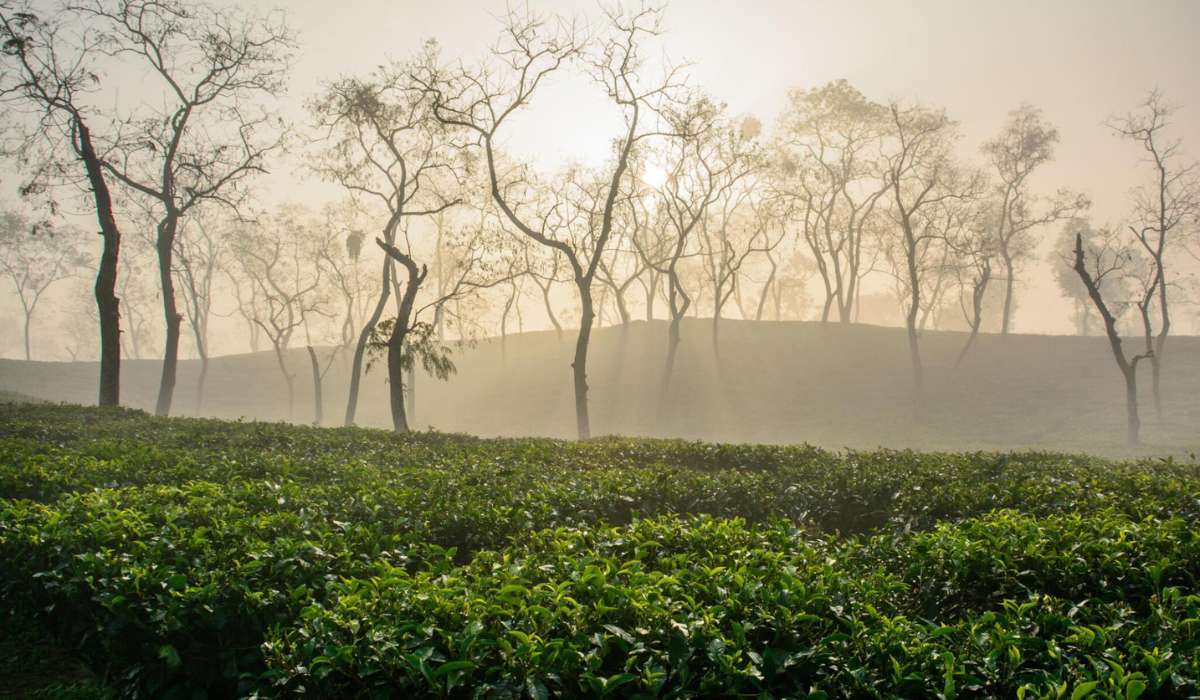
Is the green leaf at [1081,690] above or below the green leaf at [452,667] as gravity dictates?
above

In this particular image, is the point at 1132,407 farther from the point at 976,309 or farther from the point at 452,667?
the point at 452,667

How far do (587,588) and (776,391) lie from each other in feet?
156

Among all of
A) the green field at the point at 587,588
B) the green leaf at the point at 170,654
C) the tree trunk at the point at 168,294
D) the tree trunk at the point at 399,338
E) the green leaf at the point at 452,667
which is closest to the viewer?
the green leaf at the point at 452,667

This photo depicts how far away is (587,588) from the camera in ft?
14.9

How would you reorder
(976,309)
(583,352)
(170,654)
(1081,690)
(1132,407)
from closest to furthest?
(1081,690), (170,654), (583,352), (1132,407), (976,309)

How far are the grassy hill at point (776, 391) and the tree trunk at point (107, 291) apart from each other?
23760 millimetres

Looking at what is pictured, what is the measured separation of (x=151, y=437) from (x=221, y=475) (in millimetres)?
5777

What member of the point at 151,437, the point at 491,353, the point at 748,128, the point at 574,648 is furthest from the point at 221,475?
the point at 491,353

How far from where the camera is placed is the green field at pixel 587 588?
3787mm

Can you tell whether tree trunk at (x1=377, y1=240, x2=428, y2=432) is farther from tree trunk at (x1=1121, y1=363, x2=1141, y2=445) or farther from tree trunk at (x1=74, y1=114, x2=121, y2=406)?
tree trunk at (x1=1121, y1=363, x2=1141, y2=445)

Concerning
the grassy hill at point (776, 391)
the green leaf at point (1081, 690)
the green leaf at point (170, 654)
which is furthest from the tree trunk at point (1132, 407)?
the green leaf at point (170, 654)

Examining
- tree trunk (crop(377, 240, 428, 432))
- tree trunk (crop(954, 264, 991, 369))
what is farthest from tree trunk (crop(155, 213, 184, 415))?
tree trunk (crop(954, 264, 991, 369))

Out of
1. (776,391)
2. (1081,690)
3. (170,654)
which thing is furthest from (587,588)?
(776,391)

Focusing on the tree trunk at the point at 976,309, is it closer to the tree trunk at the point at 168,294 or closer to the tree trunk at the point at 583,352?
the tree trunk at the point at 583,352
